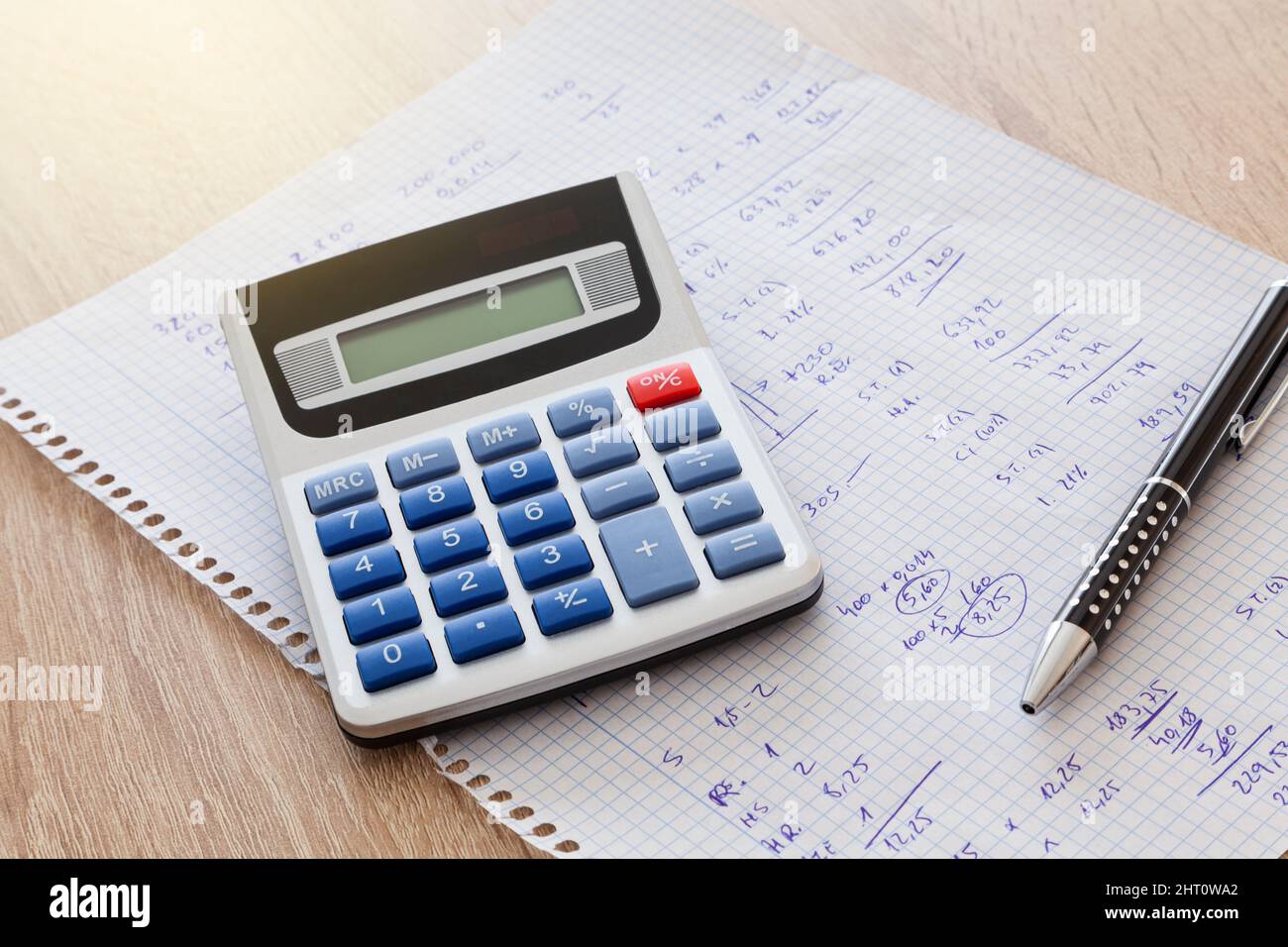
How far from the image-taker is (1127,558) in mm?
490

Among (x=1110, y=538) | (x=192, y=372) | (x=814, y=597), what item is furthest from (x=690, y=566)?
(x=192, y=372)

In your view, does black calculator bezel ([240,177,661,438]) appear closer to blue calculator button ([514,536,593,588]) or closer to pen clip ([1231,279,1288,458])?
blue calculator button ([514,536,593,588])

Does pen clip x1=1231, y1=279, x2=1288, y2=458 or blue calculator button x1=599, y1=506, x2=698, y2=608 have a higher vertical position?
blue calculator button x1=599, y1=506, x2=698, y2=608

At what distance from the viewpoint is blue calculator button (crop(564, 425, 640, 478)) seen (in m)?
0.52

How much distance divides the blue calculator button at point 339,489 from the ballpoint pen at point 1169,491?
0.91ft

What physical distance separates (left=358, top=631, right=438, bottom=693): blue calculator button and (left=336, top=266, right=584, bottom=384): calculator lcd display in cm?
14

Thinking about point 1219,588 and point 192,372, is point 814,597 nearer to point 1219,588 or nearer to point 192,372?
point 1219,588

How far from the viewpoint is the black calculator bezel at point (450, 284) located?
55cm

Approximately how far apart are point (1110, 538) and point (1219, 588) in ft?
0.16

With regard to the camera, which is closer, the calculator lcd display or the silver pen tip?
the silver pen tip

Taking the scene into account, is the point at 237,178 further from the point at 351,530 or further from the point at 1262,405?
the point at 1262,405

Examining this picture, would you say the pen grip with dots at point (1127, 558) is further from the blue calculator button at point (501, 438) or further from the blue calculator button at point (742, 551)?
the blue calculator button at point (501, 438)

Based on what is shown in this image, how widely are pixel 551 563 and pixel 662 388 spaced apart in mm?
99

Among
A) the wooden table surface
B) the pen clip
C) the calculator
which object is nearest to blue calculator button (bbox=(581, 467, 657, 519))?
the calculator
